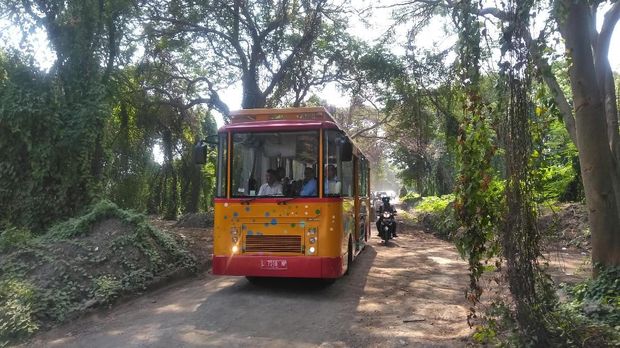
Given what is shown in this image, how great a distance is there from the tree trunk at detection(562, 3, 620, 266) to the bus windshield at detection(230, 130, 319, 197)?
3.85 m

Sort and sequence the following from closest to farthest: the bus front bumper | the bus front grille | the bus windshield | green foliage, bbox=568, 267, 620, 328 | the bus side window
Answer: green foliage, bbox=568, 267, 620, 328 < the bus front bumper < the bus front grille < the bus windshield < the bus side window

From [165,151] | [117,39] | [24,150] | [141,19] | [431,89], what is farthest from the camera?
[165,151]

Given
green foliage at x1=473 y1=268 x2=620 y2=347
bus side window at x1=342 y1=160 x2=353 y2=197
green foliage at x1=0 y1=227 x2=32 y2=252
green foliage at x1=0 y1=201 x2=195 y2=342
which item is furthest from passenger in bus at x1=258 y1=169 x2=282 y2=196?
green foliage at x1=0 y1=227 x2=32 y2=252

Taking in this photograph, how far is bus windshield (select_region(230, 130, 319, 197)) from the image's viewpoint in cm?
848

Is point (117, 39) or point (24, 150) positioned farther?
point (117, 39)

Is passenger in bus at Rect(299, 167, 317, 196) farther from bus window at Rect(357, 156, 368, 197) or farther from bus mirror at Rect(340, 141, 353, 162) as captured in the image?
bus window at Rect(357, 156, 368, 197)

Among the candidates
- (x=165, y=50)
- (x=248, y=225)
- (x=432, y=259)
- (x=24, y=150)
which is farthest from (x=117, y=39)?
(x=432, y=259)

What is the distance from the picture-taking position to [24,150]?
11.8 m

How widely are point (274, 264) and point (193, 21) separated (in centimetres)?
1247

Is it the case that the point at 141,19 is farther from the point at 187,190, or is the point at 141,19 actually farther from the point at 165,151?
the point at 187,190

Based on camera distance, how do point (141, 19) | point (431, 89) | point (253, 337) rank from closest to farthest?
point (253, 337) < point (141, 19) < point (431, 89)

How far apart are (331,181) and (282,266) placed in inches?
62.9

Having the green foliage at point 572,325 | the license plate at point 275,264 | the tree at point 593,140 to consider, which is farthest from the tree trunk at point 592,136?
the license plate at point 275,264

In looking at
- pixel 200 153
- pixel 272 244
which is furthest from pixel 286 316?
pixel 200 153
